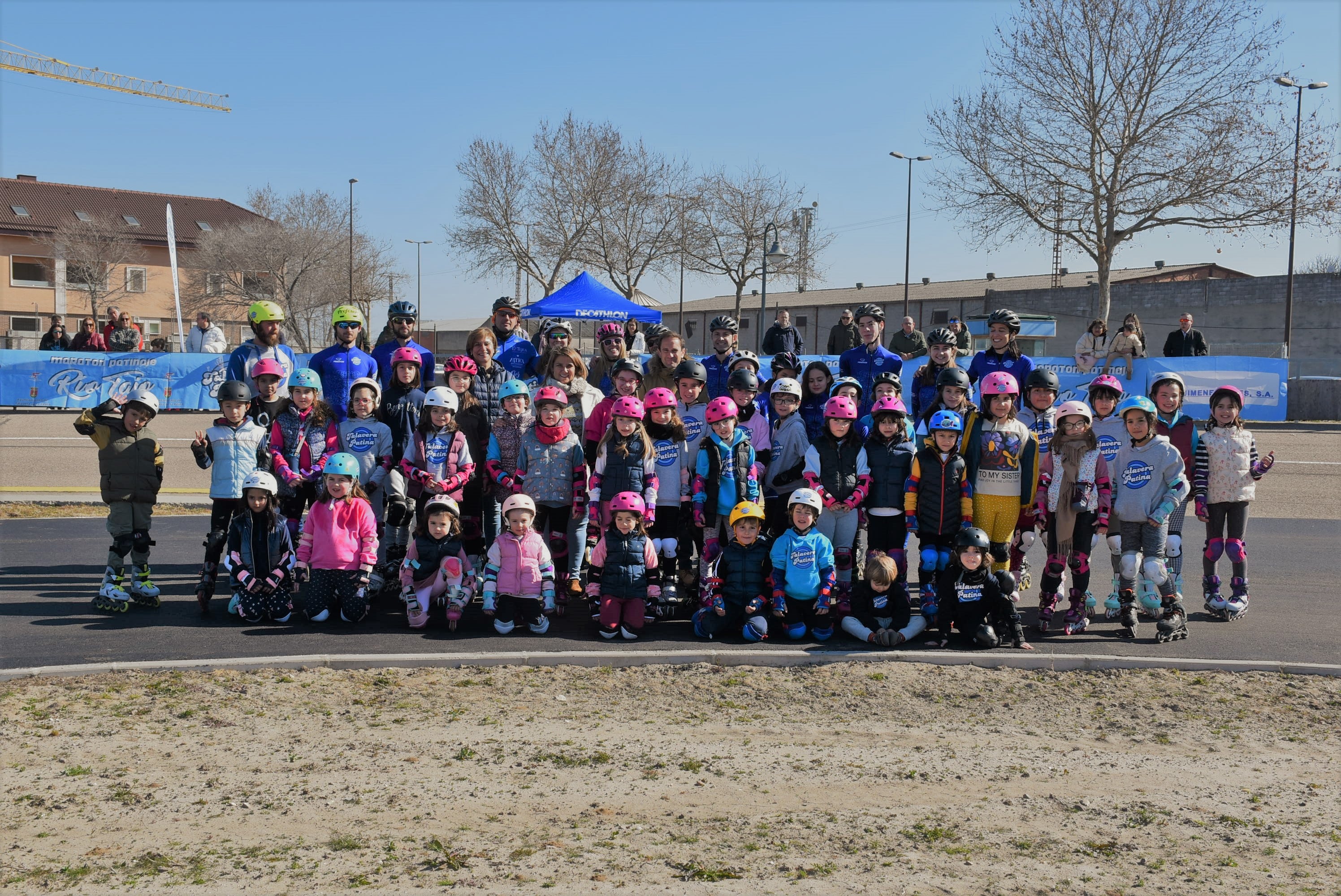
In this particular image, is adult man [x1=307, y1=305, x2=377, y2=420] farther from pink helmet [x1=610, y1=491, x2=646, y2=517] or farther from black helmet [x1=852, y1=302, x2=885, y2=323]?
black helmet [x1=852, y1=302, x2=885, y2=323]

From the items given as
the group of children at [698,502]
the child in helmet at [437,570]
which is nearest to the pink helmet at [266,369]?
the group of children at [698,502]

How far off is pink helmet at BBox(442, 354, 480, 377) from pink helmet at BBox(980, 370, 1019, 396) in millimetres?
4197

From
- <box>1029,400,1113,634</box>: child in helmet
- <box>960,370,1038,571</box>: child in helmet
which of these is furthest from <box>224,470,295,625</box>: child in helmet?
<box>1029,400,1113,634</box>: child in helmet

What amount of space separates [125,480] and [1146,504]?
7.95 metres

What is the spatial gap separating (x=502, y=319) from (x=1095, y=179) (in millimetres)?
27368

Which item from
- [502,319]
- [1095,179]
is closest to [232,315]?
[1095,179]

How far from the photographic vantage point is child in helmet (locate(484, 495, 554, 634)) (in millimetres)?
7969

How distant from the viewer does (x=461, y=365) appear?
8.83m

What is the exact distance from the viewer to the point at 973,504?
8047 millimetres

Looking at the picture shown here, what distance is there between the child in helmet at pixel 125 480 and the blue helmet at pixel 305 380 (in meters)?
1.04

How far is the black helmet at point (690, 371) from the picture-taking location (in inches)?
348

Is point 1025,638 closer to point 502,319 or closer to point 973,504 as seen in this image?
point 973,504

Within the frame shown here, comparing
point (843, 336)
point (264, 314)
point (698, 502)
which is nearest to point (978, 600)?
point (698, 502)

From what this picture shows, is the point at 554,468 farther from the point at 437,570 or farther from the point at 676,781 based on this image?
the point at 676,781
